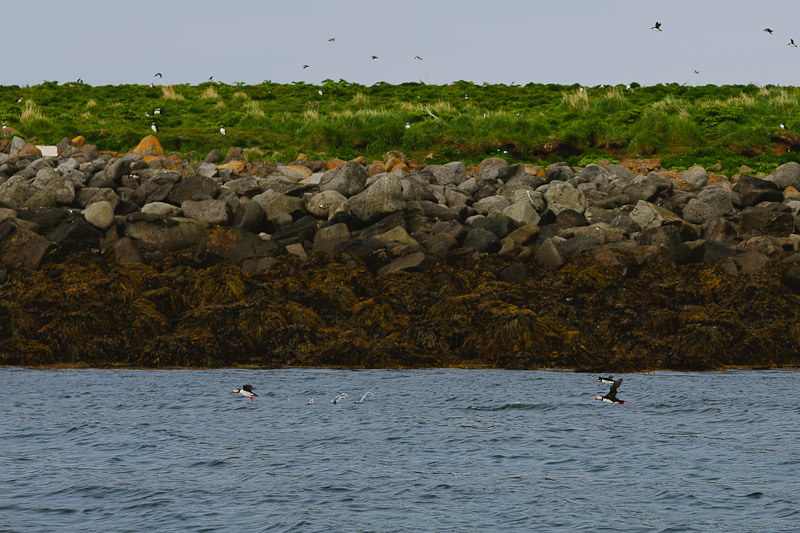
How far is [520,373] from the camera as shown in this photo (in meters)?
19.5

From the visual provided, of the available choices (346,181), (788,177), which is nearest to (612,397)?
(346,181)

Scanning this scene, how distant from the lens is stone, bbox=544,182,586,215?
105ft

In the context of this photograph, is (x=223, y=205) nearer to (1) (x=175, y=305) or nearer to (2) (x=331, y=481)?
(1) (x=175, y=305)

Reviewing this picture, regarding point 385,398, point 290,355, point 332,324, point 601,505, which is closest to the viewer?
point 601,505

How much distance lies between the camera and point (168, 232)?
2869cm

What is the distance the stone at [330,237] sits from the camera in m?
28.0

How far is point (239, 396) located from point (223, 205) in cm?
1389

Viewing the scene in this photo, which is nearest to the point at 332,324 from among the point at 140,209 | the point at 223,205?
the point at 223,205

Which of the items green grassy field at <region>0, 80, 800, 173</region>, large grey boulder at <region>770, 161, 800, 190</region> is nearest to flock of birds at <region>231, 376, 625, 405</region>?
large grey boulder at <region>770, 161, 800, 190</region>

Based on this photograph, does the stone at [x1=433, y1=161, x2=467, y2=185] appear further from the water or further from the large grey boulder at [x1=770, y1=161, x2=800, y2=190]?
the water

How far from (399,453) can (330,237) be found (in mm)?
15829

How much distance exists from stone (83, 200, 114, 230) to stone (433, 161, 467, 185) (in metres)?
12.5

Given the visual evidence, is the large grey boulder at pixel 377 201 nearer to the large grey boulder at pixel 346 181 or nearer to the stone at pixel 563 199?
the large grey boulder at pixel 346 181

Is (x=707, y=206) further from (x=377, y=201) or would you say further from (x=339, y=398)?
(x=339, y=398)
